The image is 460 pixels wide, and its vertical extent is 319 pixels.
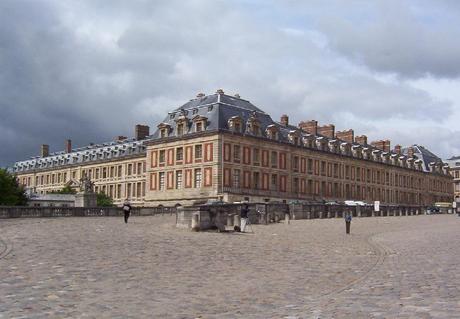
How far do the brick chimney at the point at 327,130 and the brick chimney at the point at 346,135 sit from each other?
3.90m

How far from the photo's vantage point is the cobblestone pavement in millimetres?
9930

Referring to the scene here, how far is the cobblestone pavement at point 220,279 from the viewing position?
993 centimetres

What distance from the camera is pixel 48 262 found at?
1551 cm

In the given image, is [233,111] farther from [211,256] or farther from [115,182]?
[211,256]

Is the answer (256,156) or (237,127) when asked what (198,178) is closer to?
(237,127)

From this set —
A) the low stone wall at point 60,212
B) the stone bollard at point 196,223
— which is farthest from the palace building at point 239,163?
the stone bollard at point 196,223

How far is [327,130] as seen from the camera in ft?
294

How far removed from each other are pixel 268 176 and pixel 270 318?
60.5m

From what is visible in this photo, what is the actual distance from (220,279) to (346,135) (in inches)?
3220

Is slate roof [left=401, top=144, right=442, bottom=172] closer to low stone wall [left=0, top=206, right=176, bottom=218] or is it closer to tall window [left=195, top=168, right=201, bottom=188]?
tall window [left=195, top=168, right=201, bottom=188]

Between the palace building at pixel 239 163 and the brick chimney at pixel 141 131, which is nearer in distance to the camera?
the palace building at pixel 239 163

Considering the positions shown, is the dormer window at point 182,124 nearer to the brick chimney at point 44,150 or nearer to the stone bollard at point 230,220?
the stone bollard at point 230,220

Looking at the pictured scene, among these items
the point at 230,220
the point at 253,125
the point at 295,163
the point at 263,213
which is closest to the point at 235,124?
the point at 253,125

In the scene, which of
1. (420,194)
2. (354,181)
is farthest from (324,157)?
(420,194)
